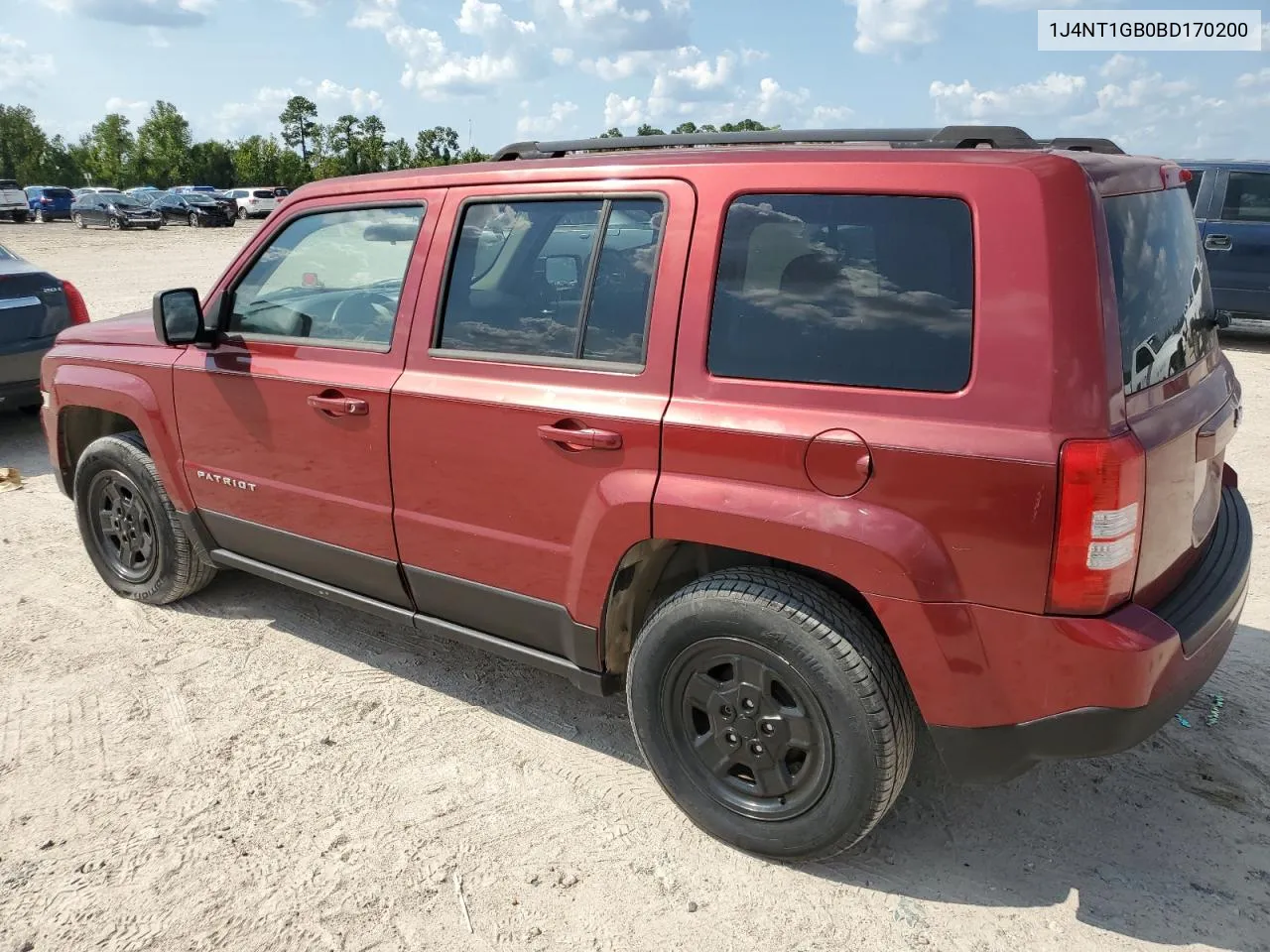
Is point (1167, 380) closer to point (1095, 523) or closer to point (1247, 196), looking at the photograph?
point (1095, 523)

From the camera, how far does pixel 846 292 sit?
96.6 inches

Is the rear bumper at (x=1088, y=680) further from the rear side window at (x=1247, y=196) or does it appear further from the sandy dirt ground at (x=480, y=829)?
the rear side window at (x=1247, y=196)

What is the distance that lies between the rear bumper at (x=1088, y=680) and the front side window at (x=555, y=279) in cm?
127

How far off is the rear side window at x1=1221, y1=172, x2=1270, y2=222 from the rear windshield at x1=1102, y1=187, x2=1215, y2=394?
344 inches

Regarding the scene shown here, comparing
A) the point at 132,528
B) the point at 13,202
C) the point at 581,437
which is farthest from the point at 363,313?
the point at 13,202

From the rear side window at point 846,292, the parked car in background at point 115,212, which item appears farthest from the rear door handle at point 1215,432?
the parked car in background at point 115,212

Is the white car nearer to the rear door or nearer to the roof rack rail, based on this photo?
the rear door

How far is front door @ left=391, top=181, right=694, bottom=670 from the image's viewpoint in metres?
2.74

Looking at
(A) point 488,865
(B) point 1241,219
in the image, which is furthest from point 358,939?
(B) point 1241,219

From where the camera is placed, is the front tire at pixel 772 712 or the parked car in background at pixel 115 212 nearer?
the front tire at pixel 772 712

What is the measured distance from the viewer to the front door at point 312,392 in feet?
11.0

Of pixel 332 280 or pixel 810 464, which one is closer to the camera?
pixel 810 464

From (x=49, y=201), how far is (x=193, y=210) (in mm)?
11654

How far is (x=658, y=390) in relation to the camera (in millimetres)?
2695
